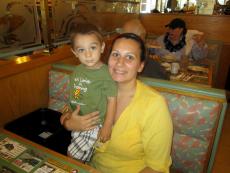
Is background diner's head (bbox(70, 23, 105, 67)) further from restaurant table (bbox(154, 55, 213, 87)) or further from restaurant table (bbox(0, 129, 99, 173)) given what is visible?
restaurant table (bbox(154, 55, 213, 87))

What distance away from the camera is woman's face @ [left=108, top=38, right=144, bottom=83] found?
1.25m

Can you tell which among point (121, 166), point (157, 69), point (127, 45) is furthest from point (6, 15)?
point (121, 166)

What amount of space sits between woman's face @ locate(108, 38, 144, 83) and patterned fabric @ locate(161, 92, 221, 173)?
44 cm

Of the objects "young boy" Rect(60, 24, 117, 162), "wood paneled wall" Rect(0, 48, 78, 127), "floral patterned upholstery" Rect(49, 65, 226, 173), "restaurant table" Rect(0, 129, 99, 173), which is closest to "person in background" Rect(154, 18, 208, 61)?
"wood paneled wall" Rect(0, 48, 78, 127)

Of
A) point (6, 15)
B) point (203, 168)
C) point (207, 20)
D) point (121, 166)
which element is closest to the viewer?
point (121, 166)

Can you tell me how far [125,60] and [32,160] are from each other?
0.77 metres

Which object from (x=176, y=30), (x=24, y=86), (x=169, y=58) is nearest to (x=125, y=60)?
(x=24, y=86)

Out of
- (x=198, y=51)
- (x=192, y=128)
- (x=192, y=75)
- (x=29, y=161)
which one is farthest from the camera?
(x=198, y=51)

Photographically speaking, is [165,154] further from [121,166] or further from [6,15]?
[6,15]

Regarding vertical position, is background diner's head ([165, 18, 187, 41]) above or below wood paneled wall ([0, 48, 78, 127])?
above

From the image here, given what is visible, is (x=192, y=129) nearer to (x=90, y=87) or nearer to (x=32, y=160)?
(x=90, y=87)

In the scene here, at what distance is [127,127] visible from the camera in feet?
4.10

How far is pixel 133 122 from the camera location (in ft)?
4.02

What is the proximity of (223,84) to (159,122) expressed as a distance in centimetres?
419
